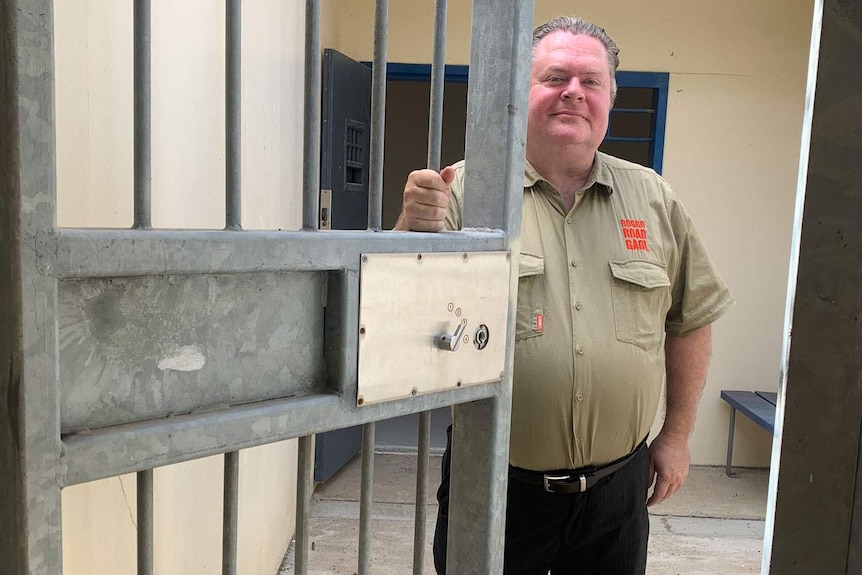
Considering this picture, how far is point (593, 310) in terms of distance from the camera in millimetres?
1627

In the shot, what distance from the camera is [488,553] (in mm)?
975

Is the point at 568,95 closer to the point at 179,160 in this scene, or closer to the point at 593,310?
the point at 593,310

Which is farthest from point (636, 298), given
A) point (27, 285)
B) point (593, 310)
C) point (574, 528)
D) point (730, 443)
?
point (730, 443)

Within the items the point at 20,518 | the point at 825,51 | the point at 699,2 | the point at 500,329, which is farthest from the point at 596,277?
the point at 699,2

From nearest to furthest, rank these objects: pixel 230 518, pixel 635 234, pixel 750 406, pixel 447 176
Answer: pixel 230 518, pixel 447 176, pixel 635 234, pixel 750 406

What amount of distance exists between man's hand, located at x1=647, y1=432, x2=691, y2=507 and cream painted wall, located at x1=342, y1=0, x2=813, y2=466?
2.24 meters

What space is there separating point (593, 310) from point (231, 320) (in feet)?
3.47

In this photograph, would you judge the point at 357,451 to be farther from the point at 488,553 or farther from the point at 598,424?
the point at 488,553

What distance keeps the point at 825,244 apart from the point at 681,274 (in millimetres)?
937

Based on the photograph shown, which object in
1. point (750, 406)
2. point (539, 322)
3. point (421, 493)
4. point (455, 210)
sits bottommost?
point (750, 406)

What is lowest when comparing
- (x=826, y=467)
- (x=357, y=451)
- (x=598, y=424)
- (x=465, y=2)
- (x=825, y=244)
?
(x=357, y=451)

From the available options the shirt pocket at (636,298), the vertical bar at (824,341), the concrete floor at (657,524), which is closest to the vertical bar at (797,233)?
the vertical bar at (824,341)

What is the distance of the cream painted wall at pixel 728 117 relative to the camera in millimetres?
3918

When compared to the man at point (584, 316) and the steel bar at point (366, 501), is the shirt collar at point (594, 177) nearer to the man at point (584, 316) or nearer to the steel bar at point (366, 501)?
the man at point (584, 316)
